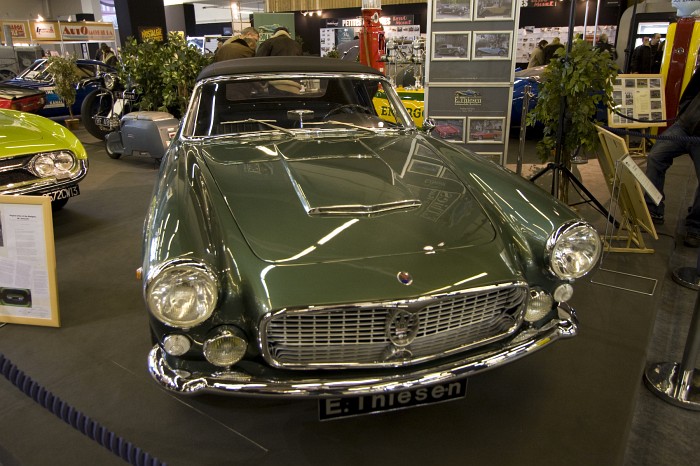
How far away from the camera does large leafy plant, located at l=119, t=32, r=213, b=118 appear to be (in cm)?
725

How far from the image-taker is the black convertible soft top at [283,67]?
10.5 ft

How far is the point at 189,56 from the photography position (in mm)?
7328

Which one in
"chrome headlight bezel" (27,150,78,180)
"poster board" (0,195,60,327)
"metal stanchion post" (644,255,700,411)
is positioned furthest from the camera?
"chrome headlight bezel" (27,150,78,180)

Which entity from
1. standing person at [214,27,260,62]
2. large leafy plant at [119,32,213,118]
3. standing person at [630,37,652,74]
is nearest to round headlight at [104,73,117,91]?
large leafy plant at [119,32,213,118]

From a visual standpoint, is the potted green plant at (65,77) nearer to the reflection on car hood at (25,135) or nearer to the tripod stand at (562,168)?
the reflection on car hood at (25,135)

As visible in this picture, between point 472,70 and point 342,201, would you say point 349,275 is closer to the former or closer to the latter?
point 342,201

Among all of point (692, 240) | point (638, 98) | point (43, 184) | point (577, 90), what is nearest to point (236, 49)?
point (43, 184)

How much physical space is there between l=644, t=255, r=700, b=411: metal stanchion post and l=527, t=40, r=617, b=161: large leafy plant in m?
2.28

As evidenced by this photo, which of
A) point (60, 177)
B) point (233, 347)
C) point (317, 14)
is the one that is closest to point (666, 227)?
point (233, 347)

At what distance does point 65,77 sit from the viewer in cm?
910

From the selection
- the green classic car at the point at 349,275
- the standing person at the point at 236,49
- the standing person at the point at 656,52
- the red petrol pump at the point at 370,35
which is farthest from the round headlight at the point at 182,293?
the standing person at the point at 656,52

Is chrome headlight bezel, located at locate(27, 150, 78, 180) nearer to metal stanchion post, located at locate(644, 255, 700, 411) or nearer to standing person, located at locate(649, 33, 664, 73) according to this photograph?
metal stanchion post, located at locate(644, 255, 700, 411)

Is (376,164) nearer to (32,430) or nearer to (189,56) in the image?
(32,430)

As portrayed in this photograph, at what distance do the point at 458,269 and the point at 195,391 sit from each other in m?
1.01
